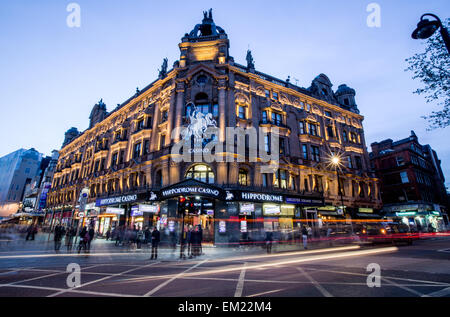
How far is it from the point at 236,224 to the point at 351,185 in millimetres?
20553

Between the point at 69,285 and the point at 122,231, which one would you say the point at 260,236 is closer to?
the point at 122,231

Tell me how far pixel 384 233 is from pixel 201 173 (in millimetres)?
17906

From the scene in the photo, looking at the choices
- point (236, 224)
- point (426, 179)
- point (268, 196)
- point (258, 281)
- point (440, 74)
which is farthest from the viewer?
point (426, 179)

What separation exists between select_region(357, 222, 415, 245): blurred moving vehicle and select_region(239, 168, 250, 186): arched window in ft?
38.6

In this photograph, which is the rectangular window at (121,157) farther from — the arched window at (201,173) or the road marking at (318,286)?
the road marking at (318,286)

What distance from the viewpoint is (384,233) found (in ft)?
61.8

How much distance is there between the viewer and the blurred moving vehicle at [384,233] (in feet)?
60.8

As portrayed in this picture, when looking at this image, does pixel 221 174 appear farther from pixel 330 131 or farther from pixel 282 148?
pixel 330 131

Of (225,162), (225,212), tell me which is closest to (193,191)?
(225,212)

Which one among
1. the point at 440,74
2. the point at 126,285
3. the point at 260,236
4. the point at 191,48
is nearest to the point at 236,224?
the point at 260,236

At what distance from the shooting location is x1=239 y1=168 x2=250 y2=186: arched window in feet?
74.9

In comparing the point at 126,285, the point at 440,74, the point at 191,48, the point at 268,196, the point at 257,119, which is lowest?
the point at 126,285

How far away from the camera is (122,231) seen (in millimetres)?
23312

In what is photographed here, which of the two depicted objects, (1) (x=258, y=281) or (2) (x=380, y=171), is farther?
(2) (x=380, y=171)
